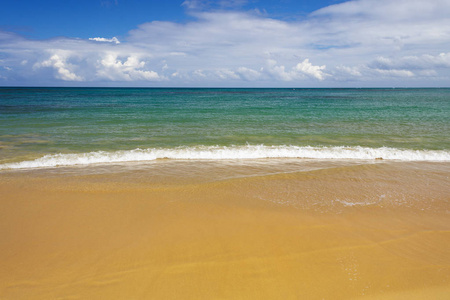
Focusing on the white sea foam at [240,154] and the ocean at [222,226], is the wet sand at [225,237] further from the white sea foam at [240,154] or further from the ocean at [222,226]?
the white sea foam at [240,154]

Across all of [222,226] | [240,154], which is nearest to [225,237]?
[222,226]

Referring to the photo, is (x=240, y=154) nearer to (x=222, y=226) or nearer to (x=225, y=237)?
(x=222, y=226)

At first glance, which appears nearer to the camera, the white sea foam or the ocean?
the ocean

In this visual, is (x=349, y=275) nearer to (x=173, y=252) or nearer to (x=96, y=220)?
(x=173, y=252)

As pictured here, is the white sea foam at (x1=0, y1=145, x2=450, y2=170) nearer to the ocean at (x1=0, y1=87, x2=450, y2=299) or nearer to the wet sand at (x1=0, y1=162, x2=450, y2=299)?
the ocean at (x1=0, y1=87, x2=450, y2=299)

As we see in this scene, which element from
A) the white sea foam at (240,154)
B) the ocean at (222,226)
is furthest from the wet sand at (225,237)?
the white sea foam at (240,154)

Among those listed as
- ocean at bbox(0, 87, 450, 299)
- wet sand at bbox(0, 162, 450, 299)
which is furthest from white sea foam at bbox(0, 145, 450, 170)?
wet sand at bbox(0, 162, 450, 299)

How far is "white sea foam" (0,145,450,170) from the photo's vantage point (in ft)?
33.0

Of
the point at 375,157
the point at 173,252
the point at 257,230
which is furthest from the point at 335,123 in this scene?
the point at 173,252

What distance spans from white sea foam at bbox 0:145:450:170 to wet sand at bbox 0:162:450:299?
8.09 feet

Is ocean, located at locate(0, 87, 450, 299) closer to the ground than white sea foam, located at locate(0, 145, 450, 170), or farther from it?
closer to the ground

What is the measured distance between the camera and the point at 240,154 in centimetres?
1101

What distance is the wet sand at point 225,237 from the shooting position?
346 cm

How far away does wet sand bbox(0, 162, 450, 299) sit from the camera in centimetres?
346
